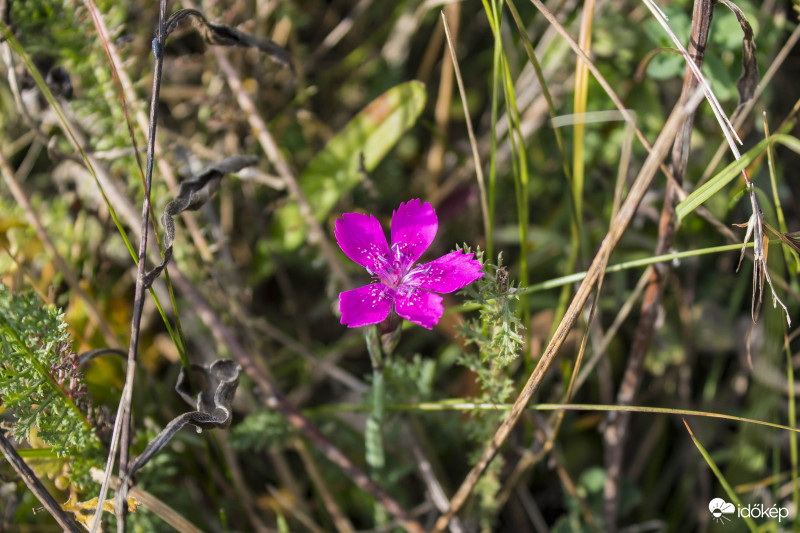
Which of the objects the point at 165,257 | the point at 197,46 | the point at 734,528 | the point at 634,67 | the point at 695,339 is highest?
the point at 197,46

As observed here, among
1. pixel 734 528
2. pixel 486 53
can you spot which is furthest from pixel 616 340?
pixel 486 53

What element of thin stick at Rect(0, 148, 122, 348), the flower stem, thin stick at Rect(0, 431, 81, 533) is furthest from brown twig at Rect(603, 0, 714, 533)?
thin stick at Rect(0, 148, 122, 348)

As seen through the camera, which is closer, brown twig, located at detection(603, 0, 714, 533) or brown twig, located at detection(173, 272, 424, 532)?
brown twig, located at detection(603, 0, 714, 533)

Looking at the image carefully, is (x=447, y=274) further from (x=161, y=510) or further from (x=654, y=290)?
(x=161, y=510)

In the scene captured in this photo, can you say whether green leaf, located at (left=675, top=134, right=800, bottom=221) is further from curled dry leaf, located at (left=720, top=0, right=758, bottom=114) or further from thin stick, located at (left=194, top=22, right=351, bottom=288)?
thin stick, located at (left=194, top=22, right=351, bottom=288)

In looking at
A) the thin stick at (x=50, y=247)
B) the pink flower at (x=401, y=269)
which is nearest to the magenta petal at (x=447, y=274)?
the pink flower at (x=401, y=269)

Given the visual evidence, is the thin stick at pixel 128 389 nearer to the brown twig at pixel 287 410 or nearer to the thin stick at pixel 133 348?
the thin stick at pixel 133 348

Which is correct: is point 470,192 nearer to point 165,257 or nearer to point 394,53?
point 394,53
